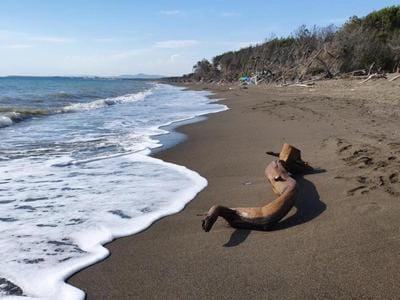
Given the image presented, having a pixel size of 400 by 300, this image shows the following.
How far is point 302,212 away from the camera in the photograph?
4035 mm

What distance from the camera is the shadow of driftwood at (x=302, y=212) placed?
139 inches

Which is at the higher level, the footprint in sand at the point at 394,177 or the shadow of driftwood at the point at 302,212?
the footprint in sand at the point at 394,177

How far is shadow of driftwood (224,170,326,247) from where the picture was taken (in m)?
3.54

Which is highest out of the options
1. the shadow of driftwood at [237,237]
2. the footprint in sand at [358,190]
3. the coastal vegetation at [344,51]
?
the coastal vegetation at [344,51]

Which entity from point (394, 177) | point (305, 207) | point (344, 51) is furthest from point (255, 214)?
point (344, 51)

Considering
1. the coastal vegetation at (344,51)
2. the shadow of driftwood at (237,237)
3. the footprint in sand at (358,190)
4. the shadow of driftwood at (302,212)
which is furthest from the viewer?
the coastal vegetation at (344,51)

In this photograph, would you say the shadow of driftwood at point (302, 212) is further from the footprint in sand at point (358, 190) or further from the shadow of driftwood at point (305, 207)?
the footprint in sand at point (358, 190)

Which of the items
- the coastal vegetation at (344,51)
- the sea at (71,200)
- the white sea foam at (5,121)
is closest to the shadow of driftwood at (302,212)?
the sea at (71,200)

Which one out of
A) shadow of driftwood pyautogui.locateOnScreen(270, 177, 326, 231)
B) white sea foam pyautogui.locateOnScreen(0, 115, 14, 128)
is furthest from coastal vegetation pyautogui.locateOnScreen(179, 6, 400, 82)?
shadow of driftwood pyautogui.locateOnScreen(270, 177, 326, 231)

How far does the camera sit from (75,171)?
248 inches

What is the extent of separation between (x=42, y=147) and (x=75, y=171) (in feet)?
8.80

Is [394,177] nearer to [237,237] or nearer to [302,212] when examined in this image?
[302,212]

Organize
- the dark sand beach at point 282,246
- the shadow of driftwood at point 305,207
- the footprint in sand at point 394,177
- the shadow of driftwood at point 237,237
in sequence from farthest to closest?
the footprint in sand at point 394,177, the shadow of driftwood at point 305,207, the shadow of driftwood at point 237,237, the dark sand beach at point 282,246

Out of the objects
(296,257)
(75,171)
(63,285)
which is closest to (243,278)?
(296,257)
